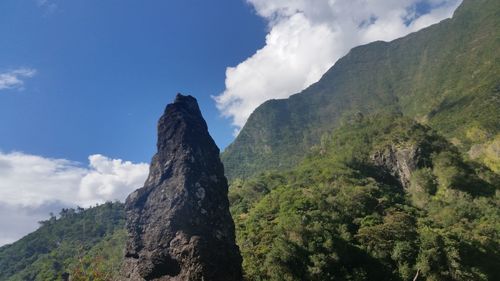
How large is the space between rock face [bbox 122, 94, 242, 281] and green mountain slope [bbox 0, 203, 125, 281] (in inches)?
4126

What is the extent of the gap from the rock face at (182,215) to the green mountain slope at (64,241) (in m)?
105

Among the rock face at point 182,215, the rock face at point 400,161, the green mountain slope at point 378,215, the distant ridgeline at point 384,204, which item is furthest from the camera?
the rock face at point 400,161

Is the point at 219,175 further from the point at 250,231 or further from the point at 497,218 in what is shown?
the point at 497,218

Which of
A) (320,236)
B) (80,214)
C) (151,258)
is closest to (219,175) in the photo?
(151,258)

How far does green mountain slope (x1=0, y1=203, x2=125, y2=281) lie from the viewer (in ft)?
413

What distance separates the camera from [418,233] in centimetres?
5494

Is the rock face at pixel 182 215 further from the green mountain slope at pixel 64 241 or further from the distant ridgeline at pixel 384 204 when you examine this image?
the green mountain slope at pixel 64 241

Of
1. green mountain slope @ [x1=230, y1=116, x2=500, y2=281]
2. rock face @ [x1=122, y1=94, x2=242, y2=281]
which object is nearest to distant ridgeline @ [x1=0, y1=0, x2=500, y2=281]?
green mountain slope @ [x1=230, y1=116, x2=500, y2=281]

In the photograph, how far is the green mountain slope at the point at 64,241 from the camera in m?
126

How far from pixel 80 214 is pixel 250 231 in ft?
491

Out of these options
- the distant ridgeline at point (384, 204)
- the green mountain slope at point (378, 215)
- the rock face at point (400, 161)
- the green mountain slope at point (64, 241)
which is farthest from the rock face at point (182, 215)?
the green mountain slope at point (64, 241)

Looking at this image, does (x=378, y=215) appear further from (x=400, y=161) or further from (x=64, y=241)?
(x=64, y=241)

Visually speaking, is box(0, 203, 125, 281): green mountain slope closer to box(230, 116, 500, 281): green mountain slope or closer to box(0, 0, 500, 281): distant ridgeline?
box(0, 0, 500, 281): distant ridgeline

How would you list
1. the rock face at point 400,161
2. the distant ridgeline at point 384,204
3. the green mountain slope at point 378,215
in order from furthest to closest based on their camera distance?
the rock face at point 400,161 → the distant ridgeline at point 384,204 → the green mountain slope at point 378,215
